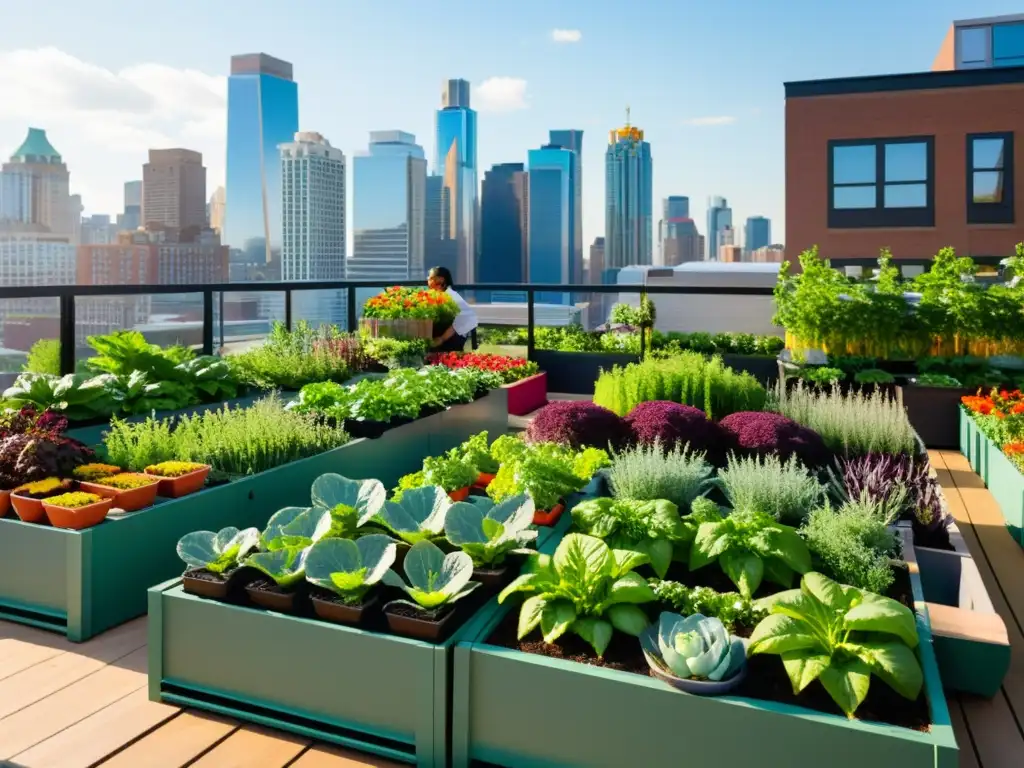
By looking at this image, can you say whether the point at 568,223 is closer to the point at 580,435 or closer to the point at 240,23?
the point at 240,23

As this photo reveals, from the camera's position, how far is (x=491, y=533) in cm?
255

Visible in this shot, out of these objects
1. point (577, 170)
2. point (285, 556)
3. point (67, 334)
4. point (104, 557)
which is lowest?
point (104, 557)

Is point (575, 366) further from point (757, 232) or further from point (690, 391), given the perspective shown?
point (757, 232)

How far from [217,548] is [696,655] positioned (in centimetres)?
146

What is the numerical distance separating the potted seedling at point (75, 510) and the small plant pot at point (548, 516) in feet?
4.89

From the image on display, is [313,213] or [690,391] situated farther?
[313,213]

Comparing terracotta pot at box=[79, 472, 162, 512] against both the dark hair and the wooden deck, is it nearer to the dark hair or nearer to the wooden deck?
the wooden deck

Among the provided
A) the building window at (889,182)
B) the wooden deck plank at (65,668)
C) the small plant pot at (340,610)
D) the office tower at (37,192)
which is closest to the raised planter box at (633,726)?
the small plant pot at (340,610)

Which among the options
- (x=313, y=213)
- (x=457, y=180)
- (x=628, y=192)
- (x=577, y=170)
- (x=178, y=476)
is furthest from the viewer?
(x=628, y=192)

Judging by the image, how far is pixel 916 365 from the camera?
6961 millimetres

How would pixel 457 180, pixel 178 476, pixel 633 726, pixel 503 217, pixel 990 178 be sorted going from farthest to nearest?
pixel 457 180
pixel 503 217
pixel 990 178
pixel 178 476
pixel 633 726

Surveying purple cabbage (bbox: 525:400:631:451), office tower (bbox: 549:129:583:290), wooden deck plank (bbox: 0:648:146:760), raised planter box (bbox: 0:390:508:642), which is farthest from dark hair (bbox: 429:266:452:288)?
office tower (bbox: 549:129:583:290)

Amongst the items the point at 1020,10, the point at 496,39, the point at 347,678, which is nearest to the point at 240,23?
the point at 496,39

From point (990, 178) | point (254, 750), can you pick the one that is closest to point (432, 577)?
point (254, 750)
